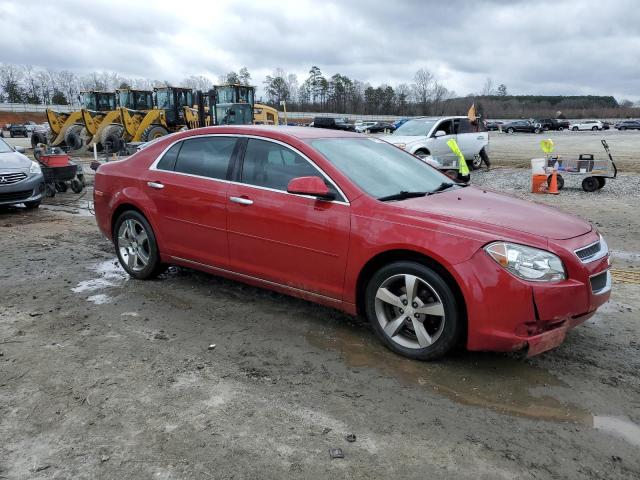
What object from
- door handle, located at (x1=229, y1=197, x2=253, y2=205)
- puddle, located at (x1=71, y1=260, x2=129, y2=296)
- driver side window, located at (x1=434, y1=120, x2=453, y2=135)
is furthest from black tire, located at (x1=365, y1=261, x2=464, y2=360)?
driver side window, located at (x1=434, y1=120, x2=453, y2=135)

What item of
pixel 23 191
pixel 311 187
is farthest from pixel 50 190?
pixel 311 187

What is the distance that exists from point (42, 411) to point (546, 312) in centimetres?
313

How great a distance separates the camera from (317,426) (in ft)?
9.65

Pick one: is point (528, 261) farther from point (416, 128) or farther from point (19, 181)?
point (416, 128)

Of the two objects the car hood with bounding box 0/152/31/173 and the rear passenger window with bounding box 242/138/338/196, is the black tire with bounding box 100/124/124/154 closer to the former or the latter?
the car hood with bounding box 0/152/31/173

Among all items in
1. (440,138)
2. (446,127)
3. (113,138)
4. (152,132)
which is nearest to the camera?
(440,138)

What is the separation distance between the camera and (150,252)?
5324 mm

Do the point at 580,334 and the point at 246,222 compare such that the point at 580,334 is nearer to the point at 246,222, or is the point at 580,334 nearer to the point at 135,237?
the point at 246,222

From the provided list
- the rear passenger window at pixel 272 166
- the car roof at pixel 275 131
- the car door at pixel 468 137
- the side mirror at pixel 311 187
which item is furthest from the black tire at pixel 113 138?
the side mirror at pixel 311 187

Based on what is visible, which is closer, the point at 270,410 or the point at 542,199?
the point at 270,410

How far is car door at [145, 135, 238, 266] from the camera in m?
4.64

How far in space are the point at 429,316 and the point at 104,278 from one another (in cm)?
370

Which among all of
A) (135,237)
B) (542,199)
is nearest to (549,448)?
(135,237)

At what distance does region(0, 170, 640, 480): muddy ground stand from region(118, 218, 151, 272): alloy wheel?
461mm
